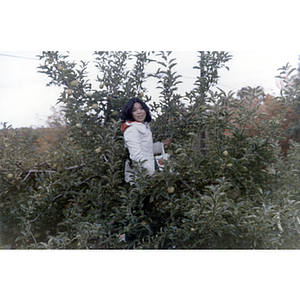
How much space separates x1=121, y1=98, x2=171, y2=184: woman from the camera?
6.58ft

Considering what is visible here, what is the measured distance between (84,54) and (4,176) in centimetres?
116

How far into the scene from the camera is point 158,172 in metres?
1.90

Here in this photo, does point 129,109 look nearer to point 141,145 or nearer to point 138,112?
point 138,112

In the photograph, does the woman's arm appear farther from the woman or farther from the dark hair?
the dark hair

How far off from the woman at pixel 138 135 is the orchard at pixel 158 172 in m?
0.10

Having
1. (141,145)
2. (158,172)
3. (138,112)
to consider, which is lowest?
(158,172)

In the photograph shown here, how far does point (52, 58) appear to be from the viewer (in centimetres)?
217

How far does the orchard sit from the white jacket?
0.10m

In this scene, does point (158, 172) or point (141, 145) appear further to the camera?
point (141, 145)

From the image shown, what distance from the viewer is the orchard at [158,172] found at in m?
1.86

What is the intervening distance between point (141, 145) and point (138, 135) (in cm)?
8

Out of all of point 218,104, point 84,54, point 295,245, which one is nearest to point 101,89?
point 84,54

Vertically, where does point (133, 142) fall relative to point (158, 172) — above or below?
above

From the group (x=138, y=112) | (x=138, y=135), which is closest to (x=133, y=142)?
(x=138, y=135)
